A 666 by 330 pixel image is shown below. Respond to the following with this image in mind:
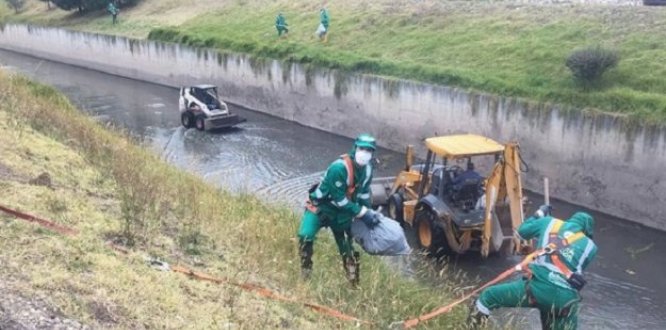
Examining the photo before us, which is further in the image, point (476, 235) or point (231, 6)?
point (231, 6)

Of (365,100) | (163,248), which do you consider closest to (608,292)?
(163,248)

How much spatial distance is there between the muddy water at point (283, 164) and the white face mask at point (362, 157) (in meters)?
3.03

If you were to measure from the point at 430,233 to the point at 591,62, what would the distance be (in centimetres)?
721

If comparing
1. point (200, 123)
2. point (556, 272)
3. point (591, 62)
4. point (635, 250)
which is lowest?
point (635, 250)

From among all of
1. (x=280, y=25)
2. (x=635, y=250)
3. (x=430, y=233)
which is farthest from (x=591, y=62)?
(x=280, y=25)

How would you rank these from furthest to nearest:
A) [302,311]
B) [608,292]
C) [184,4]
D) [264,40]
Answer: [184,4] < [264,40] < [608,292] < [302,311]

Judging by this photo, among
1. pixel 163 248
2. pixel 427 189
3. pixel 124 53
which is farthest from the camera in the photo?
pixel 124 53

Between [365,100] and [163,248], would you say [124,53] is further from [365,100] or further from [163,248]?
[163,248]

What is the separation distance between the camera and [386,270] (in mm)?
8438

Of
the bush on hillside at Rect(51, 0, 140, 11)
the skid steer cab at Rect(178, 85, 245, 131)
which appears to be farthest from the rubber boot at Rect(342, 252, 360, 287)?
the bush on hillside at Rect(51, 0, 140, 11)

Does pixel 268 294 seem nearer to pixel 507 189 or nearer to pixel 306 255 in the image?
pixel 306 255

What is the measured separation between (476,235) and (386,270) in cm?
340

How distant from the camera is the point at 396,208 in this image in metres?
13.4

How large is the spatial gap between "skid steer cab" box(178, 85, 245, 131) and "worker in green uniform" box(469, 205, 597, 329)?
16.4 m
